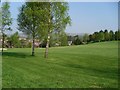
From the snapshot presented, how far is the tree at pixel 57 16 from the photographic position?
33750 mm

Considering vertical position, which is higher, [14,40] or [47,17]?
[47,17]

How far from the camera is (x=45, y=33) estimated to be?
33812 millimetres

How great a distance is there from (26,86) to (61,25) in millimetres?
23492

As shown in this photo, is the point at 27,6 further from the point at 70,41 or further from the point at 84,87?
the point at 70,41

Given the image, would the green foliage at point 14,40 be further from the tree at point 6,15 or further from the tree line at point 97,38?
the tree at point 6,15

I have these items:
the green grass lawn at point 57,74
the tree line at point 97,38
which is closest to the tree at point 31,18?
the green grass lawn at point 57,74

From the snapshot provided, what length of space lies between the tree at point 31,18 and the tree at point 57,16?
969mm

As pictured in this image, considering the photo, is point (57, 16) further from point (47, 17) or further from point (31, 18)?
point (31, 18)

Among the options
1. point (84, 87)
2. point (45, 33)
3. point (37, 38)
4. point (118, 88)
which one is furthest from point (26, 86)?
point (37, 38)

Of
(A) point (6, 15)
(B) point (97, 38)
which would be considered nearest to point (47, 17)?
(A) point (6, 15)

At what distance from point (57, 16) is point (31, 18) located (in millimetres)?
3636

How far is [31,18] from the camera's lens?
35.6 m

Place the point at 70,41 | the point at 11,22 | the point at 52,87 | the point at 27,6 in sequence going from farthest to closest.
→ the point at 70,41 → the point at 11,22 → the point at 27,6 → the point at 52,87

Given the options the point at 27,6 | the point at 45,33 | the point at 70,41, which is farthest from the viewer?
the point at 70,41
